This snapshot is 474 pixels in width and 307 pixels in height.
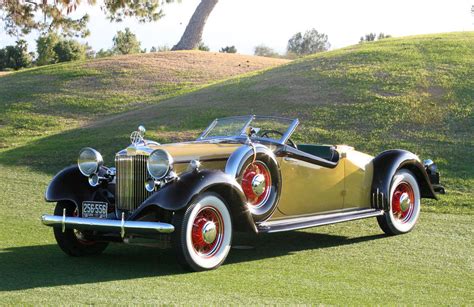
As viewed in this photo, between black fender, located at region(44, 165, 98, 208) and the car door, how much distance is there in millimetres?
1982

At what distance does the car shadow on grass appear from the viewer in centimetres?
605

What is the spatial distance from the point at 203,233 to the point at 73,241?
5.02 feet

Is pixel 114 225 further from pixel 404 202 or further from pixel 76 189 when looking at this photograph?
pixel 404 202

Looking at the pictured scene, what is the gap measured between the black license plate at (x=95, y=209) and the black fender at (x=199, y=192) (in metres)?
0.56

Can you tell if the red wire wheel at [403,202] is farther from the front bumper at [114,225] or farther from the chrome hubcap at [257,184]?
the front bumper at [114,225]

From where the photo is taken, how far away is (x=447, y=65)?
73.8 feet

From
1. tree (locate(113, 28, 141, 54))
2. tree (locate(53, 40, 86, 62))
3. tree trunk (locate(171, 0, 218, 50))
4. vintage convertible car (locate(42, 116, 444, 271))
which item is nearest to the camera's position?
vintage convertible car (locate(42, 116, 444, 271))

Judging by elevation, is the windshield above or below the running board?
above

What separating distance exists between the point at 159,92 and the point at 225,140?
21444mm

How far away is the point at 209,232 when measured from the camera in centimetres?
647

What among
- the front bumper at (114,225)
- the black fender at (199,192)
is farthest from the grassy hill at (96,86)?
the black fender at (199,192)

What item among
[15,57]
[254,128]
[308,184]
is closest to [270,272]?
[308,184]

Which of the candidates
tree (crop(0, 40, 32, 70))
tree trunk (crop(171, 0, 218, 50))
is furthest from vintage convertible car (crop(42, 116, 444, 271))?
tree (crop(0, 40, 32, 70))

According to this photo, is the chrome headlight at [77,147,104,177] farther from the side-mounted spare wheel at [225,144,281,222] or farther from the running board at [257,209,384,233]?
the running board at [257,209,384,233]
